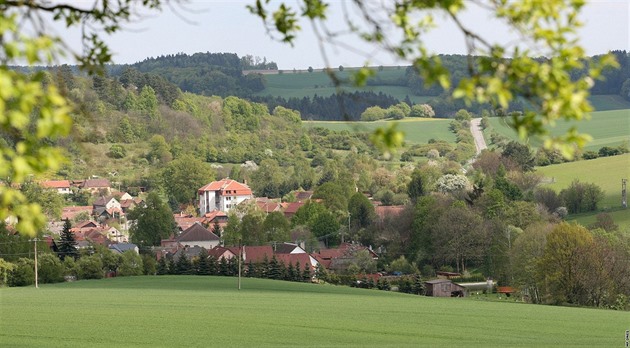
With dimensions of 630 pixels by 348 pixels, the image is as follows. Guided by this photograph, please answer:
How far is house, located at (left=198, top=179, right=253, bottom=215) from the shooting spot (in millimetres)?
126438

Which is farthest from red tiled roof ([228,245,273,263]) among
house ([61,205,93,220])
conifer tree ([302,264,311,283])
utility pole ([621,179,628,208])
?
house ([61,205,93,220])

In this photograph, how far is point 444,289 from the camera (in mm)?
59719

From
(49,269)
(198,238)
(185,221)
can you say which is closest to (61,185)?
(185,221)

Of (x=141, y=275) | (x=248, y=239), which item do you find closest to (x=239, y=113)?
(x=248, y=239)

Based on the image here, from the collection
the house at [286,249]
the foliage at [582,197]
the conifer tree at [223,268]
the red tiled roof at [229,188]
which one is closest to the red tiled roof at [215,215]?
the red tiled roof at [229,188]

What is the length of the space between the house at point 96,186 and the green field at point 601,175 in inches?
2182

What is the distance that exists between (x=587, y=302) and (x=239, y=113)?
12900 cm

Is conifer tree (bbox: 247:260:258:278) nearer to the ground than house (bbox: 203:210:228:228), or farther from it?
nearer to the ground

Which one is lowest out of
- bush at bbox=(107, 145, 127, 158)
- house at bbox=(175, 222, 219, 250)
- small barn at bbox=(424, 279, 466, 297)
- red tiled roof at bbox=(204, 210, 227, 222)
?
small barn at bbox=(424, 279, 466, 297)

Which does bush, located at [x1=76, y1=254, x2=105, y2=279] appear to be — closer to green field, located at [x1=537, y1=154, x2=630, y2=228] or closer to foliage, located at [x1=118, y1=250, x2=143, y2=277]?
foliage, located at [x1=118, y1=250, x2=143, y2=277]

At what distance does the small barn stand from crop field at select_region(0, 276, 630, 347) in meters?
7.74

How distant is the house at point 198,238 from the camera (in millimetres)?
91887

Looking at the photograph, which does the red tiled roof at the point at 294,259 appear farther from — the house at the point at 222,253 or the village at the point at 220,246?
the house at the point at 222,253

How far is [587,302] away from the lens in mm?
54719
